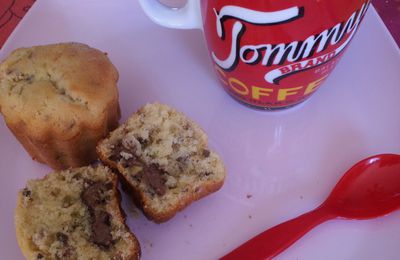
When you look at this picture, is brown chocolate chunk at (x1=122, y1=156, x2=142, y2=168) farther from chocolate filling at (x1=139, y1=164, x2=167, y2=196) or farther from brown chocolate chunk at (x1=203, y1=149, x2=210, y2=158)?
brown chocolate chunk at (x1=203, y1=149, x2=210, y2=158)

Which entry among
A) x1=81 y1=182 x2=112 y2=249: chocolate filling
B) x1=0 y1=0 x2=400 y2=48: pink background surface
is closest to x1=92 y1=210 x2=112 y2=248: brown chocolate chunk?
x1=81 y1=182 x2=112 y2=249: chocolate filling

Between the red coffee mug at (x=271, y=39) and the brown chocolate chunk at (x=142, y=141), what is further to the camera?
the brown chocolate chunk at (x=142, y=141)

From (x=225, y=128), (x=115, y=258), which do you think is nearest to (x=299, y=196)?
(x=225, y=128)

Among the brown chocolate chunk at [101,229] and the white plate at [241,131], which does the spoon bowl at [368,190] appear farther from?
the brown chocolate chunk at [101,229]

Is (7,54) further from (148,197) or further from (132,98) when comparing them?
(148,197)

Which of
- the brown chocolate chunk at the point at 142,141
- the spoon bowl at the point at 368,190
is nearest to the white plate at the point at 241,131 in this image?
the spoon bowl at the point at 368,190
